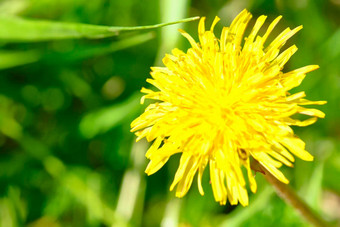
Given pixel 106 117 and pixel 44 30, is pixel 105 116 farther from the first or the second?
pixel 44 30

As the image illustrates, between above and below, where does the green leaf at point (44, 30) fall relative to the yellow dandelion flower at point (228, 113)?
above

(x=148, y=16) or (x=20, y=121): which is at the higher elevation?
(x=148, y=16)

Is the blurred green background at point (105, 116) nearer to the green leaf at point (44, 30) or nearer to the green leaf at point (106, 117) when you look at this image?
the green leaf at point (106, 117)

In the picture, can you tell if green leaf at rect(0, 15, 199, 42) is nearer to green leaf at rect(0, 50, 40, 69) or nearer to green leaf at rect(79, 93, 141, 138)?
green leaf at rect(0, 50, 40, 69)

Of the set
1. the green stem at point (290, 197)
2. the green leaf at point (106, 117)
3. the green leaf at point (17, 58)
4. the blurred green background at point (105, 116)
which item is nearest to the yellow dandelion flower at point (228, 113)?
the green stem at point (290, 197)

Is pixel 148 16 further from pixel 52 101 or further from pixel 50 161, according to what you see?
pixel 50 161

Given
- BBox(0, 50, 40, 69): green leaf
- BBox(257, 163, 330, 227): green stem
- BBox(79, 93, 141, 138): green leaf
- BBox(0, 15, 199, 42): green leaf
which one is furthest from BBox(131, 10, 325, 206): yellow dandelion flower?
BBox(0, 50, 40, 69): green leaf

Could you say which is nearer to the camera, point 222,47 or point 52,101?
point 222,47

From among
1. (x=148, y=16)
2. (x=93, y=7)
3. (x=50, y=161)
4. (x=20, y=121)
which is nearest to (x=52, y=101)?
(x=20, y=121)
